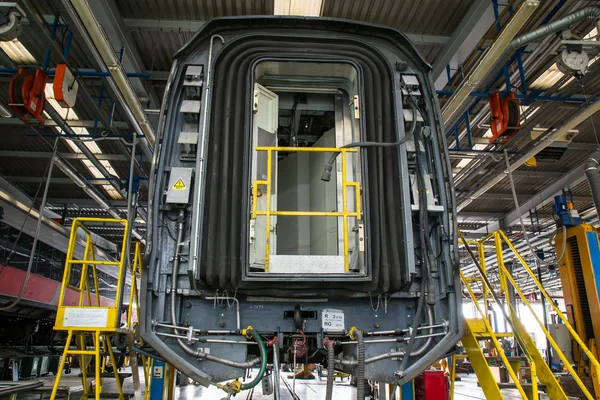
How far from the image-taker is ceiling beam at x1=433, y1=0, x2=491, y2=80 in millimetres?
7090

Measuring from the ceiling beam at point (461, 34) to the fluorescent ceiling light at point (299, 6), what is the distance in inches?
111

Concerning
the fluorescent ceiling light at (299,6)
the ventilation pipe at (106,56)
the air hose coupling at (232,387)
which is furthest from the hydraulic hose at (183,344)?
the fluorescent ceiling light at (299,6)

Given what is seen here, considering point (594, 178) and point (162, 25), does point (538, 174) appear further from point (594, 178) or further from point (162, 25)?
point (162, 25)

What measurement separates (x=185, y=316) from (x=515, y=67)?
8.37 meters

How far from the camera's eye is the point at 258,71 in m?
4.18

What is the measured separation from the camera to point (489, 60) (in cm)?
656

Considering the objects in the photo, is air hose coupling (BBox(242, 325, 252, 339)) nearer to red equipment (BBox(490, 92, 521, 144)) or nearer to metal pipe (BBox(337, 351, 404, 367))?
metal pipe (BBox(337, 351, 404, 367))

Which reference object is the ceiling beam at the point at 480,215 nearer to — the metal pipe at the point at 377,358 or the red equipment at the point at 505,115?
the red equipment at the point at 505,115

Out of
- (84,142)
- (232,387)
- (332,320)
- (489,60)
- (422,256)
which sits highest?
(84,142)

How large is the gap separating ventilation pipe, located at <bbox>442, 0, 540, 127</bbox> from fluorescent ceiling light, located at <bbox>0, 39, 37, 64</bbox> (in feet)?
26.9

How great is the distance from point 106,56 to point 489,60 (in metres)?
5.87

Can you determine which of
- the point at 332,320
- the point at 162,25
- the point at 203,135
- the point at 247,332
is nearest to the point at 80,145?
the point at 162,25

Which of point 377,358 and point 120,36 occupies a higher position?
point 120,36

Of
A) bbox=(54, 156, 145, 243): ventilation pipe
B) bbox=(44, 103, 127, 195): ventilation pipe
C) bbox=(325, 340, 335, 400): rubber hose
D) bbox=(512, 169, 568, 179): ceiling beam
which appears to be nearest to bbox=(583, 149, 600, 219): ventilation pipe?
bbox=(512, 169, 568, 179): ceiling beam
